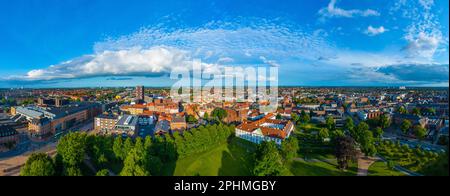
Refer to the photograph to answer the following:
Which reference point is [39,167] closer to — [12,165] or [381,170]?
[12,165]

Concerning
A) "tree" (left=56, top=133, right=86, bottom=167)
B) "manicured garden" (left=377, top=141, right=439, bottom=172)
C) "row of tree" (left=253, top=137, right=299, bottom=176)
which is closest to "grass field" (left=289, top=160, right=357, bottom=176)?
"row of tree" (left=253, top=137, right=299, bottom=176)

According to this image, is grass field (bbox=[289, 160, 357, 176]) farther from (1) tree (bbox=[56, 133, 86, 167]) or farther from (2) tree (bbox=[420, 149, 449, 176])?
(1) tree (bbox=[56, 133, 86, 167])

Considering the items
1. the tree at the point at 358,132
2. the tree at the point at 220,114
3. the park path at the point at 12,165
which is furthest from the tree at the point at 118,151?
the tree at the point at 220,114

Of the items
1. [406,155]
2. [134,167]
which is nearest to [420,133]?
[406,155]

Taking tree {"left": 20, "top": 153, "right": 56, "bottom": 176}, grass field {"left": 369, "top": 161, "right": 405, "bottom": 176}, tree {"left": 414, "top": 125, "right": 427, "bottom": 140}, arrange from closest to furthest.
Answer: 1. tree {"left": 20, "top": 153, "right": 56, "bottom": 176}
2. grass field {"left": 369, "top": 161, "right": 405, "bottom": 176}
3. tree {"left": 414, "top": 125, "right": 427, "bottom": 140}

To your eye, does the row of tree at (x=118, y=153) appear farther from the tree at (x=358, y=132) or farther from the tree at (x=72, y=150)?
the tree at (x=358, y=132)
